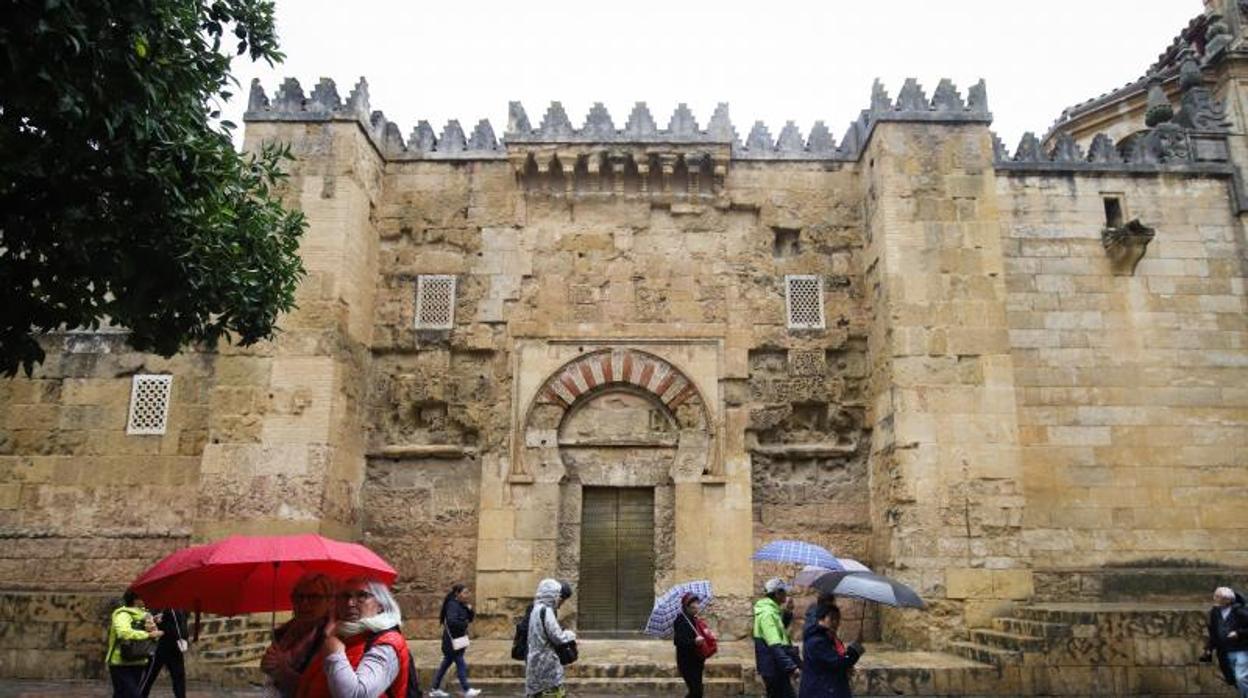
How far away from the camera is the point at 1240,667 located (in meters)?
8.13

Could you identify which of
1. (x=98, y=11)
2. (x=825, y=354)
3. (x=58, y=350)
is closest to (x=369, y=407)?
(x=58, y=350)

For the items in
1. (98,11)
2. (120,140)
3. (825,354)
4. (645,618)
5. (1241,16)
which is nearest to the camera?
(98,11)

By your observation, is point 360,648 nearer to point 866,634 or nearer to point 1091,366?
Answer: point 866,634

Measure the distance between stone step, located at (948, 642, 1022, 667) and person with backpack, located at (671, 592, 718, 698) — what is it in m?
4.14

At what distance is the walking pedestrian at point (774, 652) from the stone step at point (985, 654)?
4.16 metres

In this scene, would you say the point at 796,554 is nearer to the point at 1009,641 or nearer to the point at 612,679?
the point at 612,679

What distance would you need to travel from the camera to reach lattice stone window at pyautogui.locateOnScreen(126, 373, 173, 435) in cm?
1311

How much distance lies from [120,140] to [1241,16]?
17329 millimetres

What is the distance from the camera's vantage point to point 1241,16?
15688 mm

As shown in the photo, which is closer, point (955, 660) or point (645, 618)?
point (955, 660)

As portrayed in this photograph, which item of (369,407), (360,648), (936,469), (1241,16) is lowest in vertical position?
(360,648)

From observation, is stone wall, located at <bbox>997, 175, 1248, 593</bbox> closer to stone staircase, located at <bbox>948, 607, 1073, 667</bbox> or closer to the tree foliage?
stone staircase, located at <bbox>948, 607, 1073, 667</bbox>

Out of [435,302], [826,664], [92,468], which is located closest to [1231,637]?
[826,664]

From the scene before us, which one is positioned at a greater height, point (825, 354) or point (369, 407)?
point (825, 354)
